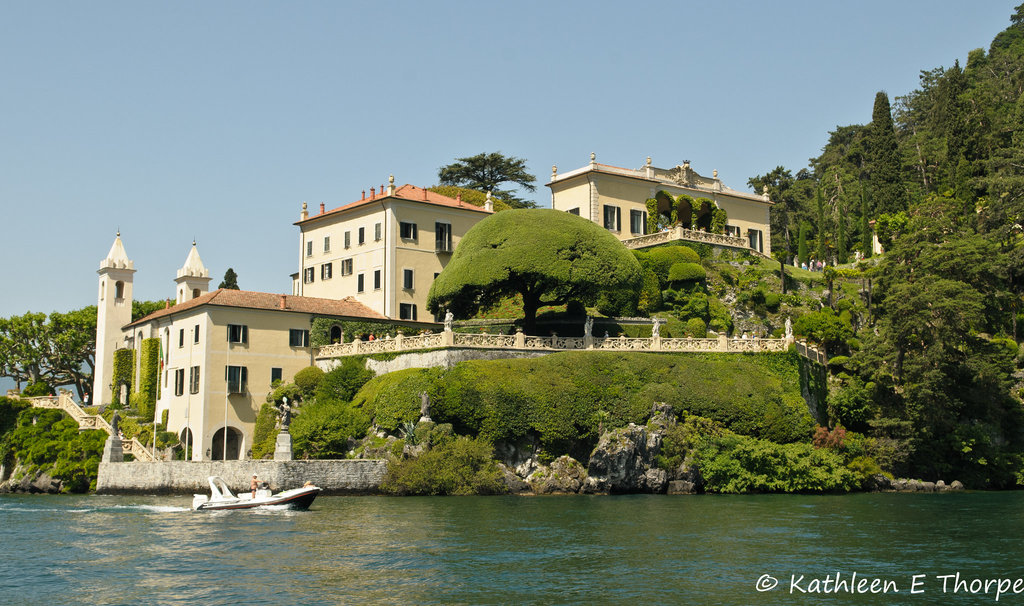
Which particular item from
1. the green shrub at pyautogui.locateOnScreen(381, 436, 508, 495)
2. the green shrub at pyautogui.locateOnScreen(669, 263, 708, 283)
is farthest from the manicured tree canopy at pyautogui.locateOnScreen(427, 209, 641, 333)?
the green shrub at pyautogui.locateOnScreen(381, 436, 508, 495)

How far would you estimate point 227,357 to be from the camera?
58719 millimetres

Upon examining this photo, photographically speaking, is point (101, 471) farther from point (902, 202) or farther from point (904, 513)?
point (902, 202)

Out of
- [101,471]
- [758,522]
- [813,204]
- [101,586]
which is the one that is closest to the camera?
[101,586]

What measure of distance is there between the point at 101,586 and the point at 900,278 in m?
47.9

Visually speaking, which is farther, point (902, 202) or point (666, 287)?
A: point (902, 202)

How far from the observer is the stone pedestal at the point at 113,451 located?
5422cm

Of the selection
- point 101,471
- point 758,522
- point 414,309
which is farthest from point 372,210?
point 758,522

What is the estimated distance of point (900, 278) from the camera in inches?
2354

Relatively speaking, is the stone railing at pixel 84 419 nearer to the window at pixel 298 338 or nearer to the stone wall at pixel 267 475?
the stone wall at pixel 267 475

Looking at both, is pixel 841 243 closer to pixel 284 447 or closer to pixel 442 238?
pixel 442 238

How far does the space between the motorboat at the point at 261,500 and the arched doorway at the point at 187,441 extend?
56.2ft

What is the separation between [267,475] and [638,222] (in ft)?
125

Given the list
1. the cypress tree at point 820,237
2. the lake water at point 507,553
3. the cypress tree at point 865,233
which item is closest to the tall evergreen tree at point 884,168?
the cypress tree at point 865,233

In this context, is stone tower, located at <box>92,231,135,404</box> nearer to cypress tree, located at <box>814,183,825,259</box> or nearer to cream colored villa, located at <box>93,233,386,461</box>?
cream colored villa, located at <box>93,233,386,461</box>
